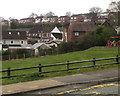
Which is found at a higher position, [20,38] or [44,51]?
[20,38]

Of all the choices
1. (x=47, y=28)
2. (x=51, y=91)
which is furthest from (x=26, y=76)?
(x=47, y=28)

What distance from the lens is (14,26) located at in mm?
98250

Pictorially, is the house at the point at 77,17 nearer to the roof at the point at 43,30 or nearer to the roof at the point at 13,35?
the roof at the point at 43,30

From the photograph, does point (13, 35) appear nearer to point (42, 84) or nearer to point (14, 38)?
point (14, 38)

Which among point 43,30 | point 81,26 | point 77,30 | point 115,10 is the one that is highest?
point 43,30

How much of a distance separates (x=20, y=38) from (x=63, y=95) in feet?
189

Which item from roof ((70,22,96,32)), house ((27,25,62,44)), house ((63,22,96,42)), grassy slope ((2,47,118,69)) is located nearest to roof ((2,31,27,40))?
house ((63,22,96,42))

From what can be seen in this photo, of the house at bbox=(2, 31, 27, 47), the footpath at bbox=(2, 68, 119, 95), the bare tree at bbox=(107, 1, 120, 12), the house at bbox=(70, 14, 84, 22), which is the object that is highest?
the house at bbox=(70, 14, 84, 22)

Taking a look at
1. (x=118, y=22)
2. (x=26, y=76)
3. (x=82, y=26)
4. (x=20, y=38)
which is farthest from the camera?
(x=20, y=38)

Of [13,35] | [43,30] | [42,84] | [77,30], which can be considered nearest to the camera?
[42,84]

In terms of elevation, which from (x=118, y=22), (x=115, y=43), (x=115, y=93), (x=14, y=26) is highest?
(x=14, y=26)

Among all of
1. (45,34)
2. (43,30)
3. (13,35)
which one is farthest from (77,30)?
(43,30)

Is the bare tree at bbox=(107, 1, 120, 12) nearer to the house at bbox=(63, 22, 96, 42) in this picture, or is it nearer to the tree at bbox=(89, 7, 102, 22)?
the house at bbox=(63, 22, 96, 42)

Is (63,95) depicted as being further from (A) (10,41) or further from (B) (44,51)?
(A) (10,41)
